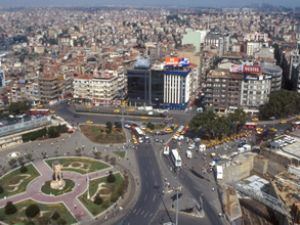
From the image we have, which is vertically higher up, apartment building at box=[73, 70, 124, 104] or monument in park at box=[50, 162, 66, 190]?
apartment building at box=[73, 70, 124, 104]

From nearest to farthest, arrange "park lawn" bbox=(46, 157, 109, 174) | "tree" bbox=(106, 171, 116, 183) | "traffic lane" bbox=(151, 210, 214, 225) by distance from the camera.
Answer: "traffic lane" bbox=(151, 210, 214, 225)
"tree" bbox=(106, 171, 116, 183)
"park lawn" bbox=(46, 157, 109, 174)

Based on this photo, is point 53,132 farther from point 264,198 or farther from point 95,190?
point 264,198

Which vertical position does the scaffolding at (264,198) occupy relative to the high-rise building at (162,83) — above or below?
below

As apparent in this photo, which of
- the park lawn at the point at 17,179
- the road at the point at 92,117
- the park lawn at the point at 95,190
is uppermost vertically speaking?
the park lawn at the point at 95,190

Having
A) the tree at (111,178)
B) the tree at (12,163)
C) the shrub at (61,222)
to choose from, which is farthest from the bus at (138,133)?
the shrub at (61,222)

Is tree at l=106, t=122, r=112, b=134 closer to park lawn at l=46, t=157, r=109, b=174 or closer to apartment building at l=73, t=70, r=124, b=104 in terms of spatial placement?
park lawn at l=46, t=157, r=109, b=174

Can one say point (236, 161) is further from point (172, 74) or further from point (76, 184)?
point (172, 74)

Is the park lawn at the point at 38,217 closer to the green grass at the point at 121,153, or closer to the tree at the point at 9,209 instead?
the tree at the point at 9,209

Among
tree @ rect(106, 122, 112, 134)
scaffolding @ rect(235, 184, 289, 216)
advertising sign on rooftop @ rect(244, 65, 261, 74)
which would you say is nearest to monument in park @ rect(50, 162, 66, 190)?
tree @ rect(106, 122, 112, 134)
